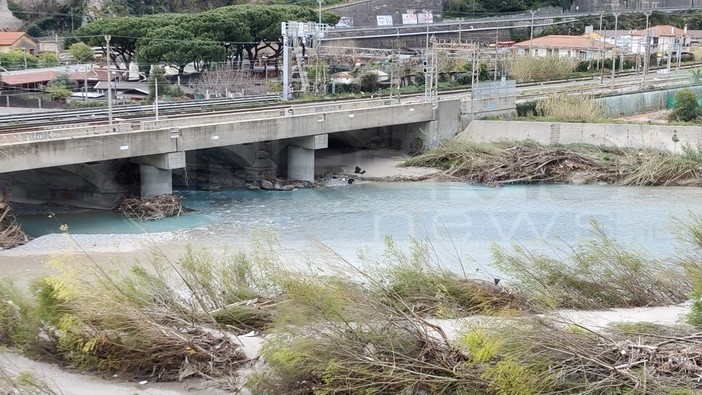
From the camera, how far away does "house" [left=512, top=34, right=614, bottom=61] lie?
79.6m

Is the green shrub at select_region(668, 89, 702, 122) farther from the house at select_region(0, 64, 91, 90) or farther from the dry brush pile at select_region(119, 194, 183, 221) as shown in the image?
the house at select_region(0, 64, 91, 90)

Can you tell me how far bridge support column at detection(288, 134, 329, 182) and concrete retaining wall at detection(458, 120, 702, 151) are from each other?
9.17 metres

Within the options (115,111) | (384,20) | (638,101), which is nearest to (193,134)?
(115,111)

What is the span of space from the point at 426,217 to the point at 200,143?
954 cm

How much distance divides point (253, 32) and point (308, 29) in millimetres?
10015

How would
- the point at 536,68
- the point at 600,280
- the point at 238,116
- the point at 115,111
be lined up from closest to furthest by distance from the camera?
the point at 600,280, the point at 238,116, the point at 115,111, the point at 536,68

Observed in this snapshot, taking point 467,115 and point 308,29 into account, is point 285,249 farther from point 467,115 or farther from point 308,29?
point 308,29

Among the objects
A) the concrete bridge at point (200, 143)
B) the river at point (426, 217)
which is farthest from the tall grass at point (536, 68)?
the river at point (426, 217)

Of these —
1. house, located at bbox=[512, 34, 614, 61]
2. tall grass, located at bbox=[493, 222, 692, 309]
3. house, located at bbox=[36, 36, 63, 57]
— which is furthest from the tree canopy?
tall grass, located at bbox=[493, 222, 692, 309]

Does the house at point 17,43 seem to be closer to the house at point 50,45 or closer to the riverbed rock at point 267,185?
the house at point 50,45

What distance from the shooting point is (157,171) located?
32500mm

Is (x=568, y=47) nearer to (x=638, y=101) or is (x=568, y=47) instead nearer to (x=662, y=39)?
(x=662, y=39)

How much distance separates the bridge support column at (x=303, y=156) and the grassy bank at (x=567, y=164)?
6369mm

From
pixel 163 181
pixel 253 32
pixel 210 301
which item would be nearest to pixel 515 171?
pixel 163 181
